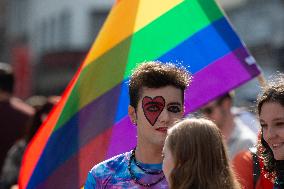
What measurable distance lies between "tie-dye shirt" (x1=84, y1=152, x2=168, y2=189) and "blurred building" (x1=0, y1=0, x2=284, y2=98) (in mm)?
25034

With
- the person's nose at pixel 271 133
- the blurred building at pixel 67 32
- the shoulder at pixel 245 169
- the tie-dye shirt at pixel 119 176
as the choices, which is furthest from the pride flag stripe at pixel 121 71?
the blurred building at pixel 67 32

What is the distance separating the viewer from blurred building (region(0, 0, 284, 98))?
32.0 metres

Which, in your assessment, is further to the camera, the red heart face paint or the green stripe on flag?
the green stripe on flag

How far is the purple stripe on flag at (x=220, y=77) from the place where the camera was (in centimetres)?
591

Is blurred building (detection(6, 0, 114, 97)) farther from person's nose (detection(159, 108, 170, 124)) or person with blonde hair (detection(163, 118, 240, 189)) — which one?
person with blonde hair (detection(163, 118, 240, 189))

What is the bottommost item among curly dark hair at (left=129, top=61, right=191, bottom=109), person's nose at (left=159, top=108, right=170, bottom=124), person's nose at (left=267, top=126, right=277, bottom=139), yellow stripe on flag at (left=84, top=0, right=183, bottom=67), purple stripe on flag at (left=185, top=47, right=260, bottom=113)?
person's nose at (left=267, top=126, right=277, bottom=139)

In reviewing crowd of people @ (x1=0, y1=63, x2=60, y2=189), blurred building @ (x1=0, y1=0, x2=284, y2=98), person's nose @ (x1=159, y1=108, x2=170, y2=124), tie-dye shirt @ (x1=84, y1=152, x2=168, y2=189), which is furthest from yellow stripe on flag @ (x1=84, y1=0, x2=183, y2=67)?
blurred building @ (x1=0, y1=0, x2=284, y2=98)

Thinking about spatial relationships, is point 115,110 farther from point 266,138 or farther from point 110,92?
point 266,138

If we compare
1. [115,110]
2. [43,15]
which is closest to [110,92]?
[115,110]

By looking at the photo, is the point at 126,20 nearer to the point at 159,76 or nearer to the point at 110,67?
the point at 110,67

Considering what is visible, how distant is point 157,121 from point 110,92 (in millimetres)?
1355

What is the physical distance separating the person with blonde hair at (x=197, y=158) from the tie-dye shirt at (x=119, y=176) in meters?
0.53

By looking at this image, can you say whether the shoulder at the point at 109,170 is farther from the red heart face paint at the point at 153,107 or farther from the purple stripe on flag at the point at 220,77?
the purple stripe on flag at the point at 220,77

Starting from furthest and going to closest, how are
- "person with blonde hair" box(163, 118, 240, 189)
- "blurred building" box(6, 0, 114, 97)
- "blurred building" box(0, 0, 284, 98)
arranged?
"blurred building" box(6, 0, 114, 97) → "blurred building" box(0, 0, 284, 98) → "person with blonde hair" box(163, 118, 240, 189)
